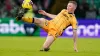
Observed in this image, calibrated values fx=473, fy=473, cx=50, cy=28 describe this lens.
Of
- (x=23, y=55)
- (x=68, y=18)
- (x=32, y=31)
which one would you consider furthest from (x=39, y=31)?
(x=23, y=55)

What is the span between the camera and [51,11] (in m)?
30.5

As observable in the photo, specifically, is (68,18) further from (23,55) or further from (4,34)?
(4,34)

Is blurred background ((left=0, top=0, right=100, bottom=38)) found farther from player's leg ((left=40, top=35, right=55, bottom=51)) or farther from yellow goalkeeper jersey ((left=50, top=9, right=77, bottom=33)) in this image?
Result: player's leg ((left=40, top=35, right=55, bottom=51))

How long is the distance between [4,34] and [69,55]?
45.5ft

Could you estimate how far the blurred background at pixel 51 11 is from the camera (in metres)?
27.6

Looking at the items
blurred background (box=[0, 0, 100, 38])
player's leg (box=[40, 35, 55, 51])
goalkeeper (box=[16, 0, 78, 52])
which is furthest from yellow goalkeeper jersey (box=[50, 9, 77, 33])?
blurred background (box=[0, 0, 100, 38])

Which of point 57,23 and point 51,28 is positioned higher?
point 57,23

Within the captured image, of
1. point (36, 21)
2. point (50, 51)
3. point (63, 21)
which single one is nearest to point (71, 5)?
point (63, 21)

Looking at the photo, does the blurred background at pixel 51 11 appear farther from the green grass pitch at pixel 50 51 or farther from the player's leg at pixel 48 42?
the player's leg at pixel 48 42

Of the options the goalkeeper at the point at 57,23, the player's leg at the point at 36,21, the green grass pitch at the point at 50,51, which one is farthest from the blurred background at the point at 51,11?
the player's leg at the point at 36,21

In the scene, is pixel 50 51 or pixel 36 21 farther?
pixel 50 51

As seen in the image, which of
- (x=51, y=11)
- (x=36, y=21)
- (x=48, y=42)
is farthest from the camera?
(x=51, y=11)

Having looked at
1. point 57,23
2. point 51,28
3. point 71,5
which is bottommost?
point 51,28

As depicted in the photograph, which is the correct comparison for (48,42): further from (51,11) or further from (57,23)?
(51,11)
